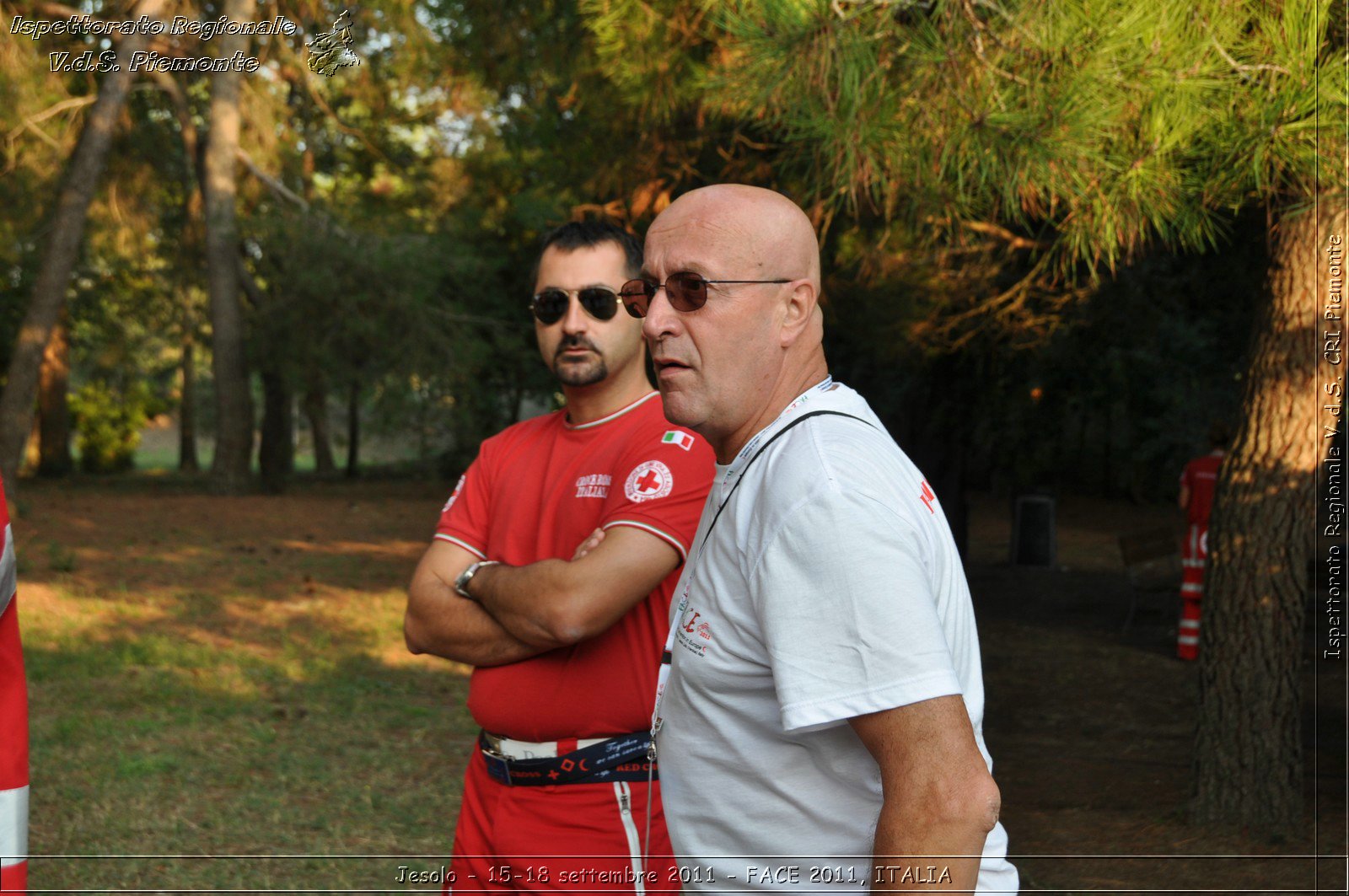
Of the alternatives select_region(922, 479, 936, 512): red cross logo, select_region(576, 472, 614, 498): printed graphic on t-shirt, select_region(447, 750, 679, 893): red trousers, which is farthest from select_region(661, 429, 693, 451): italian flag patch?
select_region(922, 479, 936, 512): red cross logo

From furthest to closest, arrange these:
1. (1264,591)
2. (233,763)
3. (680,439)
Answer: (233,763) < (1264,591) < (680,439)

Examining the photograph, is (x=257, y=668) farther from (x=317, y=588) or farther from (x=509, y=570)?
(x=509, y=570)

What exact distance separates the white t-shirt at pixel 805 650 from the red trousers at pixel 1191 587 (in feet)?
30.9

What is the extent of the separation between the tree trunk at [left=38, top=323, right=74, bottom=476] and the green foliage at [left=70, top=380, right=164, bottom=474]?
5.18m

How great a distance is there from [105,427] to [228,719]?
33.2m

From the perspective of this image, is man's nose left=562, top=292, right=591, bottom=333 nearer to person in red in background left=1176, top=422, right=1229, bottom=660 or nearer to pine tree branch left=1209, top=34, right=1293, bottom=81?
pine tree branch left=1209, top=34, right=1293, bottom=81

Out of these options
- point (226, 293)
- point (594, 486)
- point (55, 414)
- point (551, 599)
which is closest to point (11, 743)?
point (551, 599)

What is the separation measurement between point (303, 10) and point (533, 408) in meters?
15.1

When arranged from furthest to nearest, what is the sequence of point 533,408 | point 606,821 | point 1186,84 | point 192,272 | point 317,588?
point 533,408 → point 192,272 → point 317,588 → point 1186,84 → point 606,821

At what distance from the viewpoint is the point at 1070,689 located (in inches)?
370

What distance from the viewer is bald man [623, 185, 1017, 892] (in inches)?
57.3

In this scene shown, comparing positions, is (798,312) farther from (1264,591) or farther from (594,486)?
(1264,591)

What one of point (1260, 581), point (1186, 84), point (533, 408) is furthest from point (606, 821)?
point (533, 408)

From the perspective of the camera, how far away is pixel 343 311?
2086cm
